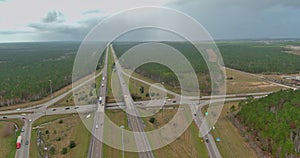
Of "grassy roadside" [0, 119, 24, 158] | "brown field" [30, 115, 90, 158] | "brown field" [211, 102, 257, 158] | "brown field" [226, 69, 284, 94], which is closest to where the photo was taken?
"brown field" [211, 102, 257, 158]

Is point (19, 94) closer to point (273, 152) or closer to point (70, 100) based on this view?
point (70, 100)

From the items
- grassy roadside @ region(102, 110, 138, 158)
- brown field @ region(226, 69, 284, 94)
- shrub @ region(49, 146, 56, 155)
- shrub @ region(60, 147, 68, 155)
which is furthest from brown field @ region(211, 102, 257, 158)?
brown field @ region(226, 69, 284, 94)

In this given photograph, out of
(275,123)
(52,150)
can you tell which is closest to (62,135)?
(52,150)

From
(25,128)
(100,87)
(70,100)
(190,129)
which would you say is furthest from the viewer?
(100,87)

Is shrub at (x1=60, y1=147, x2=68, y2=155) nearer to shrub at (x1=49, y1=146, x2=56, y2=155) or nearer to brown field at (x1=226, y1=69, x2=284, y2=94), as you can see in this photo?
shrub at (x1=49, y1=146, x2=56, y2=155)

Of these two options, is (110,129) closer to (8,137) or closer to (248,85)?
(8,137)

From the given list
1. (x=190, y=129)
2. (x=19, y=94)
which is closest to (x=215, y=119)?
(x=190, y=129)
